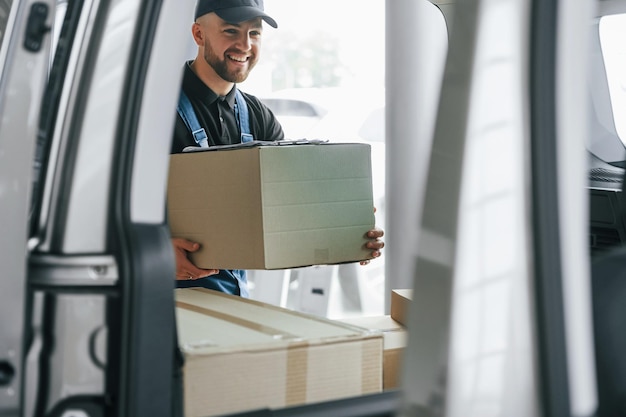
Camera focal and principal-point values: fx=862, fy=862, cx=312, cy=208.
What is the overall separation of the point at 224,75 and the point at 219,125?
19 centimetres

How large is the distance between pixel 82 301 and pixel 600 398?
0.75 metres

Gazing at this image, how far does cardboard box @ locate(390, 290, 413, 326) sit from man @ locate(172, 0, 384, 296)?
3.46 feet

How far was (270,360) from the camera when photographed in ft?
5.20

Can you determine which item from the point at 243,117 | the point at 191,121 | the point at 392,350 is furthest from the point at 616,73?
the point at 392,350

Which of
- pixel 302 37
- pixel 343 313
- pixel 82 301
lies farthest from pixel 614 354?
pixel 302 37

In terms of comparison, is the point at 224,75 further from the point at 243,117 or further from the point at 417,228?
the point at 417,228

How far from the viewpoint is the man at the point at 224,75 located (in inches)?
124

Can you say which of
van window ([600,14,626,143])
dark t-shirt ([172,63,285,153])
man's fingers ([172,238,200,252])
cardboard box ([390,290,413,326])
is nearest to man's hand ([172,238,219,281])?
man's fingers ([172,238,200,252])

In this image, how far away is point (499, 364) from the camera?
89cm

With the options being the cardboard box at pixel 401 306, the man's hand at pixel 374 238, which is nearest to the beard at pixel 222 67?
the man's hand at pixel 374 238

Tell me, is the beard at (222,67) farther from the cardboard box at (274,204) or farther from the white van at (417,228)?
the white van at (417,228)

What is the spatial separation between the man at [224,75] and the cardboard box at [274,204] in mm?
873

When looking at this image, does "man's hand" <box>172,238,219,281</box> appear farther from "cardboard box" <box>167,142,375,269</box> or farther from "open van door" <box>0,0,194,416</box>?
"open van door" <box>0,0,194,416</box>

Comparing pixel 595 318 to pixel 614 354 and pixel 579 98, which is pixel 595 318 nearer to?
pixel 614 354
